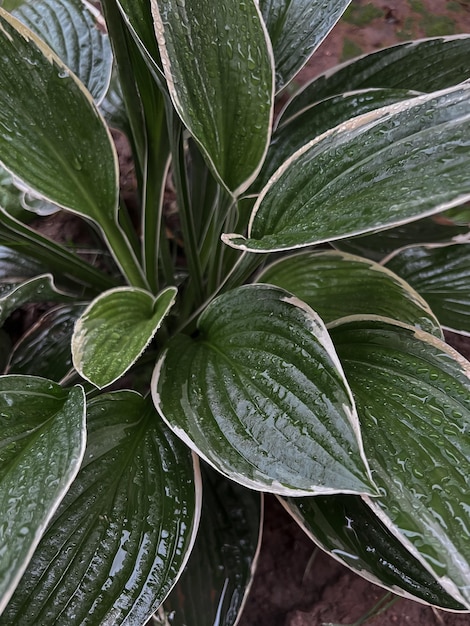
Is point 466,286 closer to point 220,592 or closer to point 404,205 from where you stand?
point 404,205

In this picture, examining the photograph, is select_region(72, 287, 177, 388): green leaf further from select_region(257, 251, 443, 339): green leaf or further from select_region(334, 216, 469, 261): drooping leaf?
select_region(334, 216, 469, 261): drooping leaf

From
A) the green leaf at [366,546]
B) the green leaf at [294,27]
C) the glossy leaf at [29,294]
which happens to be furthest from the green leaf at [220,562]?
the green leaf at [294,27]

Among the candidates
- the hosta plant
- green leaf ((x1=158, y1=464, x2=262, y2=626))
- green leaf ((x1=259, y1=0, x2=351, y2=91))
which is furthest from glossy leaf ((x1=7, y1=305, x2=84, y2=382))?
green leaf ((x1=259, y1=0, x2=351, y2=91))

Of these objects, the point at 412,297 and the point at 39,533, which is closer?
the point at 39,533

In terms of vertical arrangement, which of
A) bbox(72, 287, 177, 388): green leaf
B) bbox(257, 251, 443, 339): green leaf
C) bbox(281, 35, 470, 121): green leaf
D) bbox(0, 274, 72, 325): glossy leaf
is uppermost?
bbox(281, 35, 470, 121): green leaf

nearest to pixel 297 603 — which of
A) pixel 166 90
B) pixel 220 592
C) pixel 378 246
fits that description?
pixel 220 592
